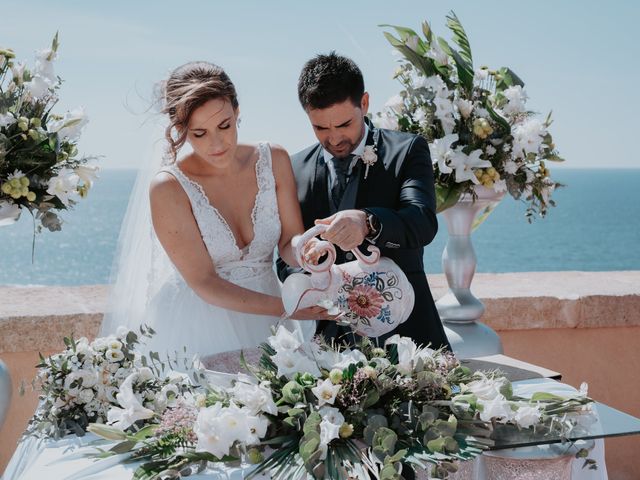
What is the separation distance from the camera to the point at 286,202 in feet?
10.00

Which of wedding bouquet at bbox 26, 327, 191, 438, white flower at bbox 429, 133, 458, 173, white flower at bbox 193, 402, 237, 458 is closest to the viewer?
white flower at bbox 193, 402, 237, 458

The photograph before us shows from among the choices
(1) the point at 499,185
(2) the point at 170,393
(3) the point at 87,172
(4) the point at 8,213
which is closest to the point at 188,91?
(3) the point at 87,172

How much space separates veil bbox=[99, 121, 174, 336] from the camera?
3.12 m

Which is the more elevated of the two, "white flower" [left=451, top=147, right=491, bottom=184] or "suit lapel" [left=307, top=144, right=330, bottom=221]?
"white flower" [left=451, top=147, right=491, bottom=184]

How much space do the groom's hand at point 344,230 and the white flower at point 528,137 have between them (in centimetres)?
138

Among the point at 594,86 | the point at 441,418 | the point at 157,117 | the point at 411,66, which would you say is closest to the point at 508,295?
the point at 411,66

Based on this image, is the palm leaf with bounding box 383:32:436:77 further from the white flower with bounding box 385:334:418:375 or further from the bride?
the white flower with bounding box 385:334:418:375

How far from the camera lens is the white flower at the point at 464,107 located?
11.8ft

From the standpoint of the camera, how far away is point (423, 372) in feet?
6.18

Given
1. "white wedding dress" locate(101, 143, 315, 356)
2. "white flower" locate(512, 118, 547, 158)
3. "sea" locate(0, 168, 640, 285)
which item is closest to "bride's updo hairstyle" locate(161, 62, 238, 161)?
"white wedding dress" locate(101, 143, 315, 356)

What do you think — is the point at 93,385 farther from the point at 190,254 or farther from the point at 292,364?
the point at 190,254

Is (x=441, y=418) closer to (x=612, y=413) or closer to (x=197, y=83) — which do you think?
(x=612, y=413)

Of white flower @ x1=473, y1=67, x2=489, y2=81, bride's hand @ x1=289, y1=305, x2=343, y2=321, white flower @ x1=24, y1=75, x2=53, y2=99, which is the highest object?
white flower @ x1=473, y1=67, x2=489, y2=81

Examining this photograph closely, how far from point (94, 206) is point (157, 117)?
88.3 metres
